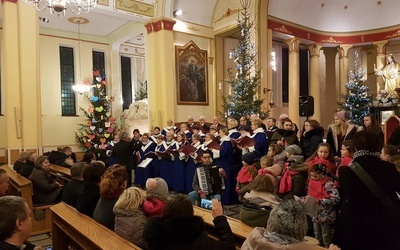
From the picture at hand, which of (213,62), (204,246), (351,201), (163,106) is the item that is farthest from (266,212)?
(213,62)

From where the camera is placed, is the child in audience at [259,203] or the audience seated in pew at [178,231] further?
the child in audience at [259,203]

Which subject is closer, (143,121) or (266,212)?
(266,212)

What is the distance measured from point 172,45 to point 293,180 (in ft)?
31.2

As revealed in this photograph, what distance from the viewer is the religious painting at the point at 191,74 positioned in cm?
1320

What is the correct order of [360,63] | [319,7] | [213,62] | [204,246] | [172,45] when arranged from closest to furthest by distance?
1. [204,246]
2. [172,45]
3. [213,62]
4. [319,7]
5. [360,63]

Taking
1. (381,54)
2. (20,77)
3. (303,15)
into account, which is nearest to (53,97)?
(20,77)

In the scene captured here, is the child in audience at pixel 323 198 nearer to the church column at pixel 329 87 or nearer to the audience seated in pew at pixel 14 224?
the audience seated in pew at pixel 14 224

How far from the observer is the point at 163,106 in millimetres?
12695

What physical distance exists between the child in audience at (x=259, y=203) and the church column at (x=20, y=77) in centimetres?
853

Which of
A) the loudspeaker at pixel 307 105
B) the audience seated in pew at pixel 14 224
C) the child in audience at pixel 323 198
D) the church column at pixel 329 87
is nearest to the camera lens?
the audience seated in pew at pixel 14 224

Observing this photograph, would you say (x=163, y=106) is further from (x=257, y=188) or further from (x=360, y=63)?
(x=360, y=63)

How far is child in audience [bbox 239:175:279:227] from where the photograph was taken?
293 cm

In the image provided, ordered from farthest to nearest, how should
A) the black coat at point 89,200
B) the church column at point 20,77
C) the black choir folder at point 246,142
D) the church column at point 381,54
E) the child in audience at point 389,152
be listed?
1. the church column at point 381,54
2. the church column at point 20,77
3. the black choir folder at point 246,142
4. the child in audience at point 389,152
5. the black coat at point 89,200

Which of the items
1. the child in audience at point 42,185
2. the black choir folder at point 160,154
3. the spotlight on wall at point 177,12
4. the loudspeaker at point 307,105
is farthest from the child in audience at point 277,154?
the spotlight on wall at point 177,12
